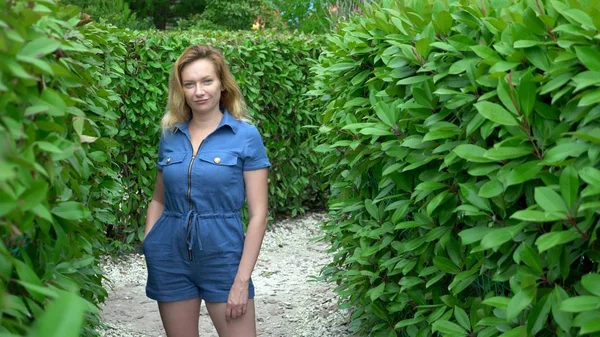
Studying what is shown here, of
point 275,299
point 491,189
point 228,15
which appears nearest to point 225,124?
point 491,189

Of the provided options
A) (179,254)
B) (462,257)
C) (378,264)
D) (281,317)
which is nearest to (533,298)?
(462,257)

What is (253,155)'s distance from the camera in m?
3.72

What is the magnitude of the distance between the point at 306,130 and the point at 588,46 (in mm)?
6744

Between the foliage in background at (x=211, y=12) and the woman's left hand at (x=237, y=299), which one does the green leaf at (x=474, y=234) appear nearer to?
the woman's left hand at (x=237, y=299)

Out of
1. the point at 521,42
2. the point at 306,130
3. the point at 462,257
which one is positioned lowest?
the point at 306,130

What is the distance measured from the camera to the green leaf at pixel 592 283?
220 centimetres

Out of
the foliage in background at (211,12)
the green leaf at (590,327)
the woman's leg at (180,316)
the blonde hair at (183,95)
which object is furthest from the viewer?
the foliage in background at (211,12)

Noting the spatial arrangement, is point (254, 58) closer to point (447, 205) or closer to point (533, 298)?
point (447, 205)

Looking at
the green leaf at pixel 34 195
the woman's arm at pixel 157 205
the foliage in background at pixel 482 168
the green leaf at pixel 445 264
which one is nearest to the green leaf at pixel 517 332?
the foliage in background at pixel 482 168

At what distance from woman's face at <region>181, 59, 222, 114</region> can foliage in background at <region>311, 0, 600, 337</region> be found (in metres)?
0.65

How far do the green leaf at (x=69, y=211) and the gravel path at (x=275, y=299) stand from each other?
285 centimetres

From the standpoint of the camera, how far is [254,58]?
8.24m

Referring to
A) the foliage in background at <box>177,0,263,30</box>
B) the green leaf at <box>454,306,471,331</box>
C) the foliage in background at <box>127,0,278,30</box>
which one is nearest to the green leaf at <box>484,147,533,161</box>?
the green leaf at <box>454,306,471,331</box>

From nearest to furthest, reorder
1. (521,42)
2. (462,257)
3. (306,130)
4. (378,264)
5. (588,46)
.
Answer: (588,46), (521,42), (462,257), (378,264), (306,130)
